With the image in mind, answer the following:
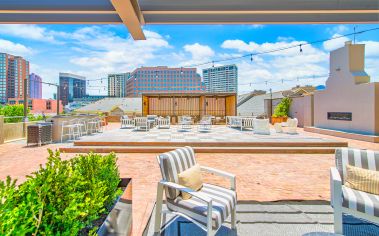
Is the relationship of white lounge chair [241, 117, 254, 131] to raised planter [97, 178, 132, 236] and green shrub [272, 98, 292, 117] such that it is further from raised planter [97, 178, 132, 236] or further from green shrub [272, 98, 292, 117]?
raised planter [97, 178, 132, 236]

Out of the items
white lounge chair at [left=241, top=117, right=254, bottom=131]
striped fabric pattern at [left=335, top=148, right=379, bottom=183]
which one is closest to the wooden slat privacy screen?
white lounge chair at [left=241, top=117, right=254, bottom=131]

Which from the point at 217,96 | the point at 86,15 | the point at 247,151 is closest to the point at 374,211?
the point at 86,15

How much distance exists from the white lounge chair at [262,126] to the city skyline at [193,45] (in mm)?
3567

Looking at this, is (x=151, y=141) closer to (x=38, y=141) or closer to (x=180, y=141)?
(x=180, y=141)

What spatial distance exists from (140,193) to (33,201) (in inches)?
101

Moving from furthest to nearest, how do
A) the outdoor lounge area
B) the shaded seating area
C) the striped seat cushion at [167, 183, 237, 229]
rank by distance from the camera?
the shaded seating area, the striped seat cushion at [167, 183, 237, 229], the outdoor lounge area

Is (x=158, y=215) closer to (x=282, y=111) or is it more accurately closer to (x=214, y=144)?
(x=214, y=144)

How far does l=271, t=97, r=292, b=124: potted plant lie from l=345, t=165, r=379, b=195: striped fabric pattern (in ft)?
46.2

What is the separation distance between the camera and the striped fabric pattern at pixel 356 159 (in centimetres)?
284

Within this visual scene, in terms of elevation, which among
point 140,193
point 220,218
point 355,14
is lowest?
point 140,193

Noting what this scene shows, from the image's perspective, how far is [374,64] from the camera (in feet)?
35.6

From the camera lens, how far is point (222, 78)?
9475 cm

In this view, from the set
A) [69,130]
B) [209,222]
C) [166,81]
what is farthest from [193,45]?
[166,81]

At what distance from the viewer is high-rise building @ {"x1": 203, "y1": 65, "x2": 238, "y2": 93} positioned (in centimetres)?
9038
